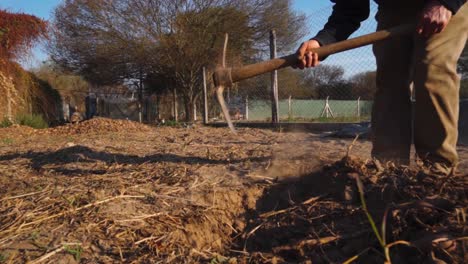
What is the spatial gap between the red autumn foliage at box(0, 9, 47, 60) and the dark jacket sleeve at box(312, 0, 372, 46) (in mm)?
9389

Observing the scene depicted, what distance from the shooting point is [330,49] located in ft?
7.86

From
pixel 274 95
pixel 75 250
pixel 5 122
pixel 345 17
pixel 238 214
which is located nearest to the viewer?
pixel 75 250

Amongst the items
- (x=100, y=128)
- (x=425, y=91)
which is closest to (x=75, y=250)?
(x=425, y=91)

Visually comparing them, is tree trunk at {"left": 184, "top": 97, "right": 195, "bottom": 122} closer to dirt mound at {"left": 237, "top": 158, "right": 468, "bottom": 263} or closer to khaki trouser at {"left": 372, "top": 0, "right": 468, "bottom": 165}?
khaki trouser at {"left": 372, "top": 0, "right": 468, "bottom": 165}

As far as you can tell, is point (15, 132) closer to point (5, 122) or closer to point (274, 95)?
point (5, 122)

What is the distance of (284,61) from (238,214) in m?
0.95

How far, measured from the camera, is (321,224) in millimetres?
1653

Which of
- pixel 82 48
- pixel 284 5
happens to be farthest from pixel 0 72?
pixel 284 5

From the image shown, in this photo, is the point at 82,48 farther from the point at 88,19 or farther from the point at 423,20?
the point at 423,20

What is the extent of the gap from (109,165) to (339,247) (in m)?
2.06

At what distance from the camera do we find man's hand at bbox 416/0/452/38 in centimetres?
210

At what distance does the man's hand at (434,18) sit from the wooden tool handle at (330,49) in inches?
3.1

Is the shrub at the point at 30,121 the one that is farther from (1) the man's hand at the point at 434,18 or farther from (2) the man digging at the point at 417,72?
(1) the man's hand at the point at 434,18

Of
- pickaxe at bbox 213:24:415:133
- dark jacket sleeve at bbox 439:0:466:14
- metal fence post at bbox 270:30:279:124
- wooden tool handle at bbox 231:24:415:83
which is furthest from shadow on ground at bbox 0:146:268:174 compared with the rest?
metal fence post at bbox 270:30:279:124
